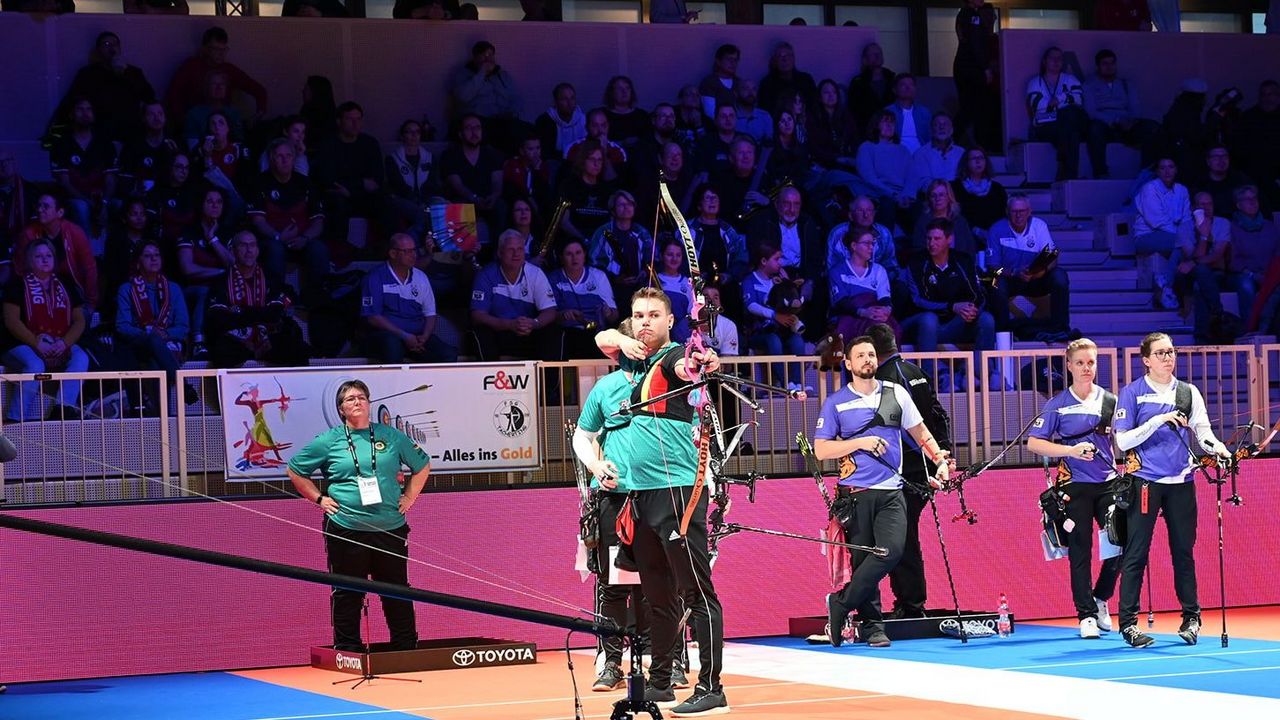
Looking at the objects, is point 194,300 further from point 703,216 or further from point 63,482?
point 703,216

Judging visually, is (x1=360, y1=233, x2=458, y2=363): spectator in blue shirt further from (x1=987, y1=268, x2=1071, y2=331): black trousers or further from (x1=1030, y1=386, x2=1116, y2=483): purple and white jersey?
(x1=987, y1=268, x2=1071, y2=331): black trousers

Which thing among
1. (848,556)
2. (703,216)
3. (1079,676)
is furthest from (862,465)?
(703,216)

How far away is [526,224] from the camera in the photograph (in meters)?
14.1

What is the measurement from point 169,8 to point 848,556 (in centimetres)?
840

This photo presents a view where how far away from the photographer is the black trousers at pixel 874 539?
1052cm

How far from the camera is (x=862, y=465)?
1068 cm

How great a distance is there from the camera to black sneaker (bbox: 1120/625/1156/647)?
1013 cm

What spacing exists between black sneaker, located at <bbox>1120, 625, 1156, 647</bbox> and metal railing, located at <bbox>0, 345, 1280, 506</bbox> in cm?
222

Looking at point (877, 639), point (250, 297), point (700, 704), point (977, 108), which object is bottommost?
point (877, 639)

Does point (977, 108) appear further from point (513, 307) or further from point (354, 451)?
point (354, 451)

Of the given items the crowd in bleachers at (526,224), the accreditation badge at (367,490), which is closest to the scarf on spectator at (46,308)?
the crowd in bleachers at (526,224)

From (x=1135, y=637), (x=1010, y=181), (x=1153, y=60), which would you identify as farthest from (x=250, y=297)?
(x=1153, y=60)

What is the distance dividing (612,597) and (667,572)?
120cm

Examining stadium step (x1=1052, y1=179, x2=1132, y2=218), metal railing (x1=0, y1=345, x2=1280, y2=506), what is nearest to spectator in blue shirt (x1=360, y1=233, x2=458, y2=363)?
metal railing (x1=0, y1=345, x2=1280, y2=506)
